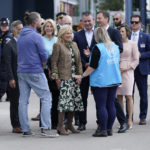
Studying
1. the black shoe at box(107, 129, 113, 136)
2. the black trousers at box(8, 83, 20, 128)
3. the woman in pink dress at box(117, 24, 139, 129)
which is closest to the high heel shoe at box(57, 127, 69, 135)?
the black shoe at box(107, 129, 113, 136)

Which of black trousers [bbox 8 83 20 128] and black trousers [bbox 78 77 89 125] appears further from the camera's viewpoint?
black trousers [bbox 78 77 89 125]

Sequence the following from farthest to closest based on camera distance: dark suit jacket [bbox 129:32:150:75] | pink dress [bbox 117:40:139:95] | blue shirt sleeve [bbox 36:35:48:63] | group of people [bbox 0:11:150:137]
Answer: dark suit jacket [bbox 129:32:150:75], pink dress [bbox 117:40:139:95], group of people [bbox 0:11:150:137], blue shirt sleeve [bbox 36:35:48:63]

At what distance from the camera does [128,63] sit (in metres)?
11.1

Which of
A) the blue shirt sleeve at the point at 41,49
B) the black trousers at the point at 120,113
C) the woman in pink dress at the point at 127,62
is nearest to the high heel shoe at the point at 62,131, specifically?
the black trousers at the point at 120,113

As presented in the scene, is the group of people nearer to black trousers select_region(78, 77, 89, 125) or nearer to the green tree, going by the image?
black trousers select_region(78, 77, 89, 125)

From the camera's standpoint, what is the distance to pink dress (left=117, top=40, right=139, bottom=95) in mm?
11062

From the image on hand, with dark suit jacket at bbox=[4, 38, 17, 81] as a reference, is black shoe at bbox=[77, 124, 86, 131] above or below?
below

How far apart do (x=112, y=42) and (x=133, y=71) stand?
48.0 inches

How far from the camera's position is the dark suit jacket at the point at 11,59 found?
10.3m

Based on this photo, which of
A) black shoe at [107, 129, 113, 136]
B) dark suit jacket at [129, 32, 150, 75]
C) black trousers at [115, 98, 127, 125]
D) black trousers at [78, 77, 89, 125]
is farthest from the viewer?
dark suit jacket at [129, 32, 150, 75]

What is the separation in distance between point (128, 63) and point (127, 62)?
0.08 feet

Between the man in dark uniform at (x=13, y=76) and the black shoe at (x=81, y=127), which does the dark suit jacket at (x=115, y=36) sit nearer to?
the black shoe at (x=81, y=127)

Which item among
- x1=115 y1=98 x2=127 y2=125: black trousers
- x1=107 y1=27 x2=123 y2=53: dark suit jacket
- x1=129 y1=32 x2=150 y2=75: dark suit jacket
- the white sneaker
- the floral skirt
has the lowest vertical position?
the white sneaker

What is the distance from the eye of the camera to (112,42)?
1018 centimetres
